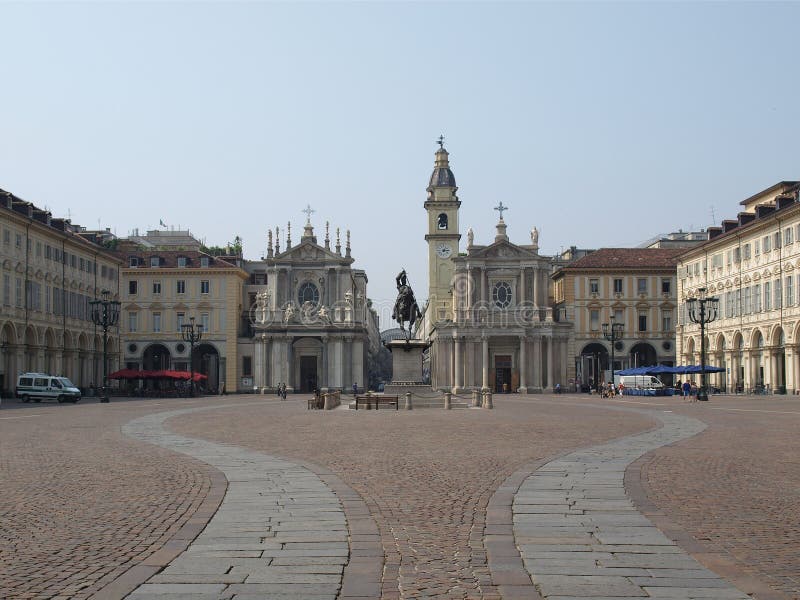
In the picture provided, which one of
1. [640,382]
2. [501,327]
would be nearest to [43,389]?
[640,382]

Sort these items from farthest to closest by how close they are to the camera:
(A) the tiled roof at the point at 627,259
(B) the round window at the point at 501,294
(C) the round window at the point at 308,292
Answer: (B) the round window at the point at 501,294
(C) the round window at the point at 308,292
(A) the tiled roof at the point at 627,259

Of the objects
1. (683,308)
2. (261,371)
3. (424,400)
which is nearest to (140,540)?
(424,400)

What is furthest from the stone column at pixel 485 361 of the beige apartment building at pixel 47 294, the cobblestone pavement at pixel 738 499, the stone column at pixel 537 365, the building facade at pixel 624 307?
the cobblestone pavement at pixel 738 499

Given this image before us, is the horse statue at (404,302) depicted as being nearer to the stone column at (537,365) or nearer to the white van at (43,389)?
the white van at (43,389)

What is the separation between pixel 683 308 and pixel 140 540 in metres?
82.8

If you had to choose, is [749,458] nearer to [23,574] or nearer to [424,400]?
[23,574]

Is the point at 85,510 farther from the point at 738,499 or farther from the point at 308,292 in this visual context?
the point at 308,292

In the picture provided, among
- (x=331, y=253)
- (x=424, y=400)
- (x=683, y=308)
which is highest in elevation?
(x=331, y=253)

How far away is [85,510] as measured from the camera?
13.3 metres

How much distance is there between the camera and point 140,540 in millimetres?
11109

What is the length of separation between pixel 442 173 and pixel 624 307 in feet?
98.1

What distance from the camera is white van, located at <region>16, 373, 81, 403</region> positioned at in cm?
6462

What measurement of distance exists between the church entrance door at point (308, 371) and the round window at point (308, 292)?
6139 mm

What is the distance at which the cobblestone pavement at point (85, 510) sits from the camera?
9492 millimetres
